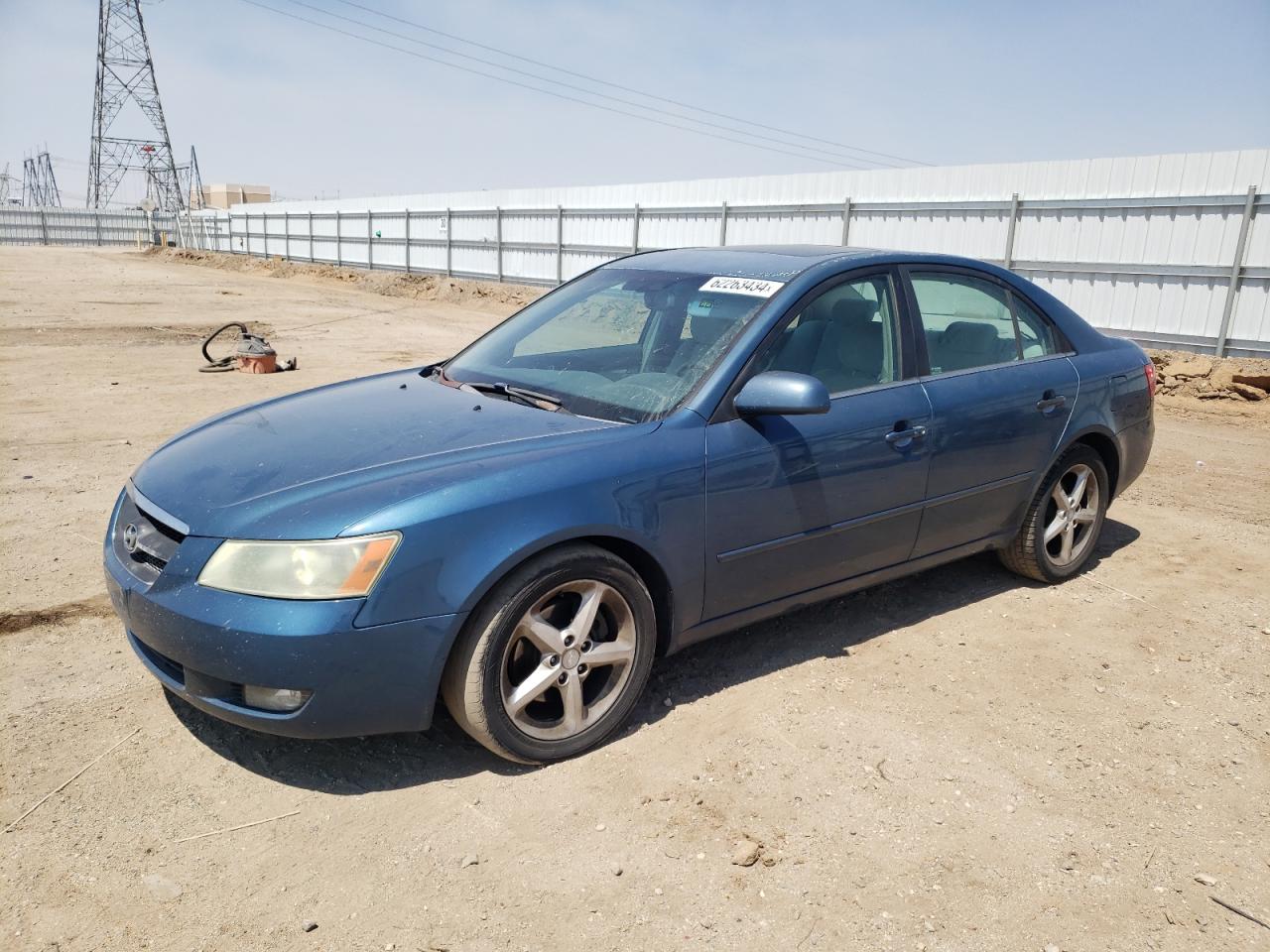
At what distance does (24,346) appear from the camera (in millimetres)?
12766

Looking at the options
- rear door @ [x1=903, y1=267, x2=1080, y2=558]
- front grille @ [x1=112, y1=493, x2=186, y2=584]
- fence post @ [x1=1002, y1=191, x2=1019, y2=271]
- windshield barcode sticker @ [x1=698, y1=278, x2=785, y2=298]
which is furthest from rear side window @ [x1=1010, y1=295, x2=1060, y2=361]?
fence post @ [x1=1002, y1=191, x2=1019, y2=271]

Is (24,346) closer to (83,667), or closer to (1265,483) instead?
(83,667)

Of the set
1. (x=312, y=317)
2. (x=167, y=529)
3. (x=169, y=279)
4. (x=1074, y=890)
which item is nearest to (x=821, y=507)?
(x=1074, y=890)

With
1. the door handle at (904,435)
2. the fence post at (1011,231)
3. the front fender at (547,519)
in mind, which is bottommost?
the front fender at (547,519)

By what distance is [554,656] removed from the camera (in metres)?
2.90

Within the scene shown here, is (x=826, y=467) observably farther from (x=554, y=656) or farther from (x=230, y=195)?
(x=230, y=195)

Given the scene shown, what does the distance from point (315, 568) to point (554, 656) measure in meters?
0.80

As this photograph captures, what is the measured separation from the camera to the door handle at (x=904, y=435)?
3.66 meters

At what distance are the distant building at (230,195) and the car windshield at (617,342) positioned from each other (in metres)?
71.5

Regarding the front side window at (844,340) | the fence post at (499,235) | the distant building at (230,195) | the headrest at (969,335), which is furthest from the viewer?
the distant building at (230,195)

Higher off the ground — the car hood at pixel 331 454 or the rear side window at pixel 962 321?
the rear side window at pixel 962 321

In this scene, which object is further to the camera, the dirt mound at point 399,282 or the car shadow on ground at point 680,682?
the dirt mound at point 399,282

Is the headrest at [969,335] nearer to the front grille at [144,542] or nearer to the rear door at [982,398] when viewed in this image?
the rear door at [982,398]

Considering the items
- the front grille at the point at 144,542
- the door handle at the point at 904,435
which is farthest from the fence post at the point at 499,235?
the front grille at the point at 144,542
